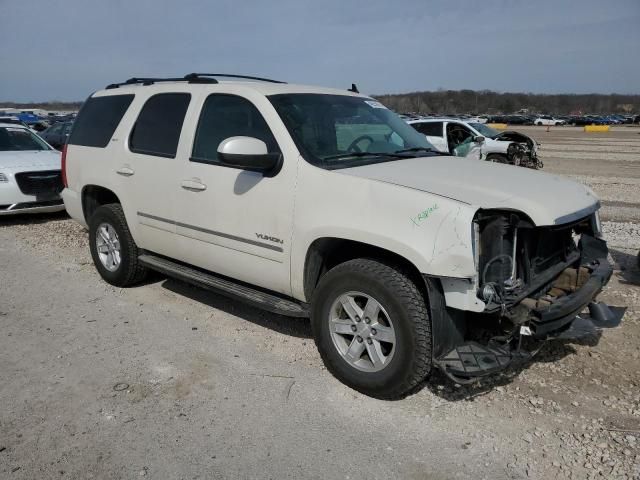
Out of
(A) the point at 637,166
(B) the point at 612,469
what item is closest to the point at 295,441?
(B) the point at 612,469

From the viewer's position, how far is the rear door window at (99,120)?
210 inches

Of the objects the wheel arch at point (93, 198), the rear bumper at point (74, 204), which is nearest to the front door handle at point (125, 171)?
the wheel arch at point (93, 198)

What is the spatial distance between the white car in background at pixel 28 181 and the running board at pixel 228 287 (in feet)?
15.8

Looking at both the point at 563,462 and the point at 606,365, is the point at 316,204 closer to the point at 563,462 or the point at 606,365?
the point at 563,462

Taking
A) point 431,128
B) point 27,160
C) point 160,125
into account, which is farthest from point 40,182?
point 431,128

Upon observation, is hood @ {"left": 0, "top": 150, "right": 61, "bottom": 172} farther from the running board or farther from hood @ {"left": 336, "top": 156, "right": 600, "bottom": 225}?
hood @ {"left": 336, "top": 156, "right": 600, "bottom": 225}

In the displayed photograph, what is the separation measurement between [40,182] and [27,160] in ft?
1.83

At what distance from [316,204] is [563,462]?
2.05 meters

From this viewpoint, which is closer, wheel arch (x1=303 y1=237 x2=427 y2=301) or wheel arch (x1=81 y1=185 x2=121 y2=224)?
wheel arch (x1=303 y1=237 x2=427 y2=301)

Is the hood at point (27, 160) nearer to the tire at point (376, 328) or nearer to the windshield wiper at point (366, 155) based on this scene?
the windshield wiper at point (366, 155)

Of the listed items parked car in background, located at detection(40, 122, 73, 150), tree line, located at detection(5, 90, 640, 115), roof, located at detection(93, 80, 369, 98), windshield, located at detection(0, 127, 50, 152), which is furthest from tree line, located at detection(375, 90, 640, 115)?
roof, located at detection(93, 80, 369, 98)

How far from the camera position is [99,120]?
18.3 feet

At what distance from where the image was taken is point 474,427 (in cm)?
320

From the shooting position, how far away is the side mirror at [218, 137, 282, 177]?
3600 millimetres
